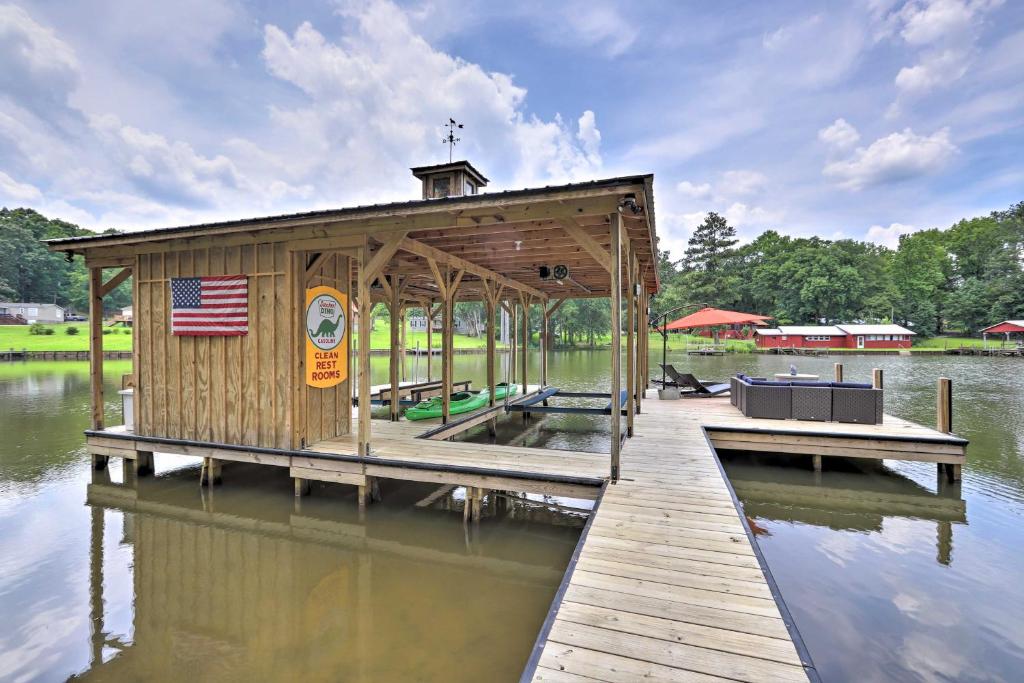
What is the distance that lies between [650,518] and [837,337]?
A: 174 ft

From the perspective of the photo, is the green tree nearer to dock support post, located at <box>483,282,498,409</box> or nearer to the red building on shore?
the red building on shore

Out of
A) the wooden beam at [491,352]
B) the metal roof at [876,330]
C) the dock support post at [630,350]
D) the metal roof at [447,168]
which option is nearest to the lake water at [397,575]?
the dock support post at [630,350]

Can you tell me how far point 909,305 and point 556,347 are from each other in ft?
144

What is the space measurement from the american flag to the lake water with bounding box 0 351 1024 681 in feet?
7.93

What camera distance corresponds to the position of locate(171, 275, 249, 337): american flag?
6.45m

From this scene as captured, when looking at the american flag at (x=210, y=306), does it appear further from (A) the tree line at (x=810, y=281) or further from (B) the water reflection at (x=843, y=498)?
(A) the tree line at (x=810, y=281)

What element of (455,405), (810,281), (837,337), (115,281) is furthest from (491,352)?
(810,281)

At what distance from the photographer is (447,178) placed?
11.2 meters

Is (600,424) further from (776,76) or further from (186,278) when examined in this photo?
(776,76)

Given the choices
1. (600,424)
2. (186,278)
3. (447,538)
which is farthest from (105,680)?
(600,424)

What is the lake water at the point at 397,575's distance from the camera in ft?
10.1

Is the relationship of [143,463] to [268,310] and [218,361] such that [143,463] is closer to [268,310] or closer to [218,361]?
[218,361]

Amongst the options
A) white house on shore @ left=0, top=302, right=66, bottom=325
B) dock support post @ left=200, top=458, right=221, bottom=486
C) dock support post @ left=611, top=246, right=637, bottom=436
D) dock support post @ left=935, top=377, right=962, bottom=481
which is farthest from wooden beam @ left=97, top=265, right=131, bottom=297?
white house on shore @ left=0, top=302, right=66, bottom=325

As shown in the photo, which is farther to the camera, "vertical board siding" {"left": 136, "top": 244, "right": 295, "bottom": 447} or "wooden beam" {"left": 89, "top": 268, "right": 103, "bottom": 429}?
"wooden beam" {"left": 89, "top": 268, "right": 103, "bottom": 429}
